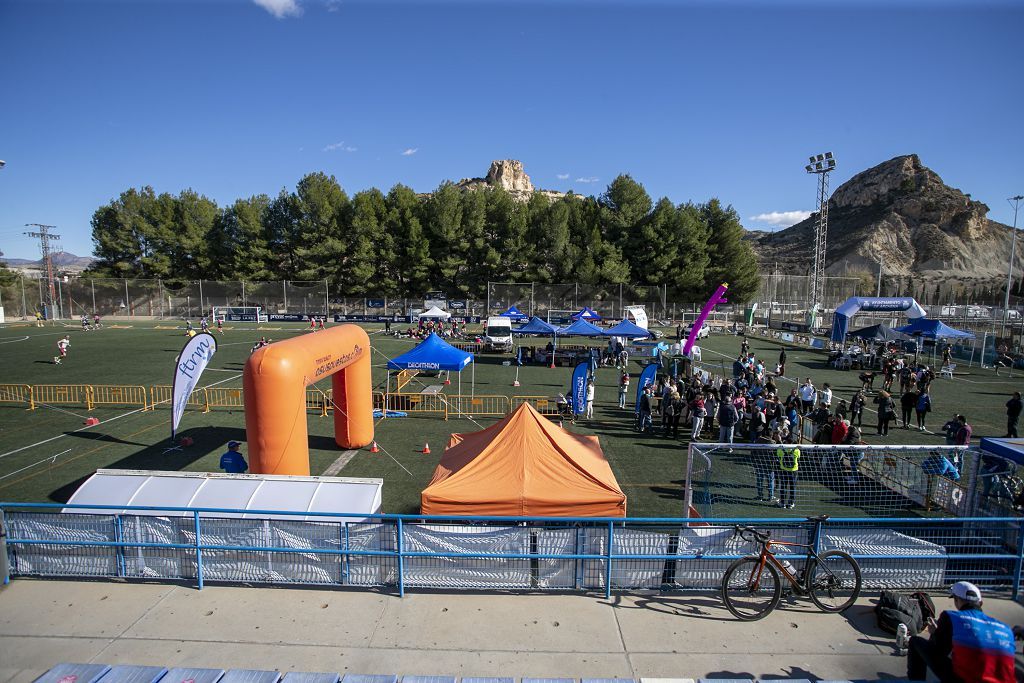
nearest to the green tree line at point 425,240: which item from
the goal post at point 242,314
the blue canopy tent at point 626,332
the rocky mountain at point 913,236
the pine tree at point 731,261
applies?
the pine tree at point 731,261

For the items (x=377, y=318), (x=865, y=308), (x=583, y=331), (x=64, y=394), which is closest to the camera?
(x=64, y=394)

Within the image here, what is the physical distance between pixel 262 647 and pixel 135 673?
1454 millimetres

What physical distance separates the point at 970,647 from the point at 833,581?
2245 mm

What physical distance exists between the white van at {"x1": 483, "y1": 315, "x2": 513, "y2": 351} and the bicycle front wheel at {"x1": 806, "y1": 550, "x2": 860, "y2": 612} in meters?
26.8

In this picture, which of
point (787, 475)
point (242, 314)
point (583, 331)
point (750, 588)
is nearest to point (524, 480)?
point (750, 588)

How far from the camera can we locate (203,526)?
22.0ft

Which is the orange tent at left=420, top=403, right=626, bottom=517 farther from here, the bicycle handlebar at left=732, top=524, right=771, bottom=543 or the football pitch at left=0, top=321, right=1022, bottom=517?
the football pitch at left=0, top=321, right=1022, bottom=517

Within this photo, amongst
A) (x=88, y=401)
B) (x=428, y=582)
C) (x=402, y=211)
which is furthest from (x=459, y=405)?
(x=402, y=211)

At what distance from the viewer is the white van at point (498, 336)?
32938 mm

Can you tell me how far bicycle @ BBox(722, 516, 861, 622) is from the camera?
616 cm

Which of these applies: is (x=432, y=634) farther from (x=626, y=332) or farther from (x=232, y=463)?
(x=626, y=332)

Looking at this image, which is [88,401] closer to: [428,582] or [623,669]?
[428,582]

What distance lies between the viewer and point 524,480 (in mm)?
7691

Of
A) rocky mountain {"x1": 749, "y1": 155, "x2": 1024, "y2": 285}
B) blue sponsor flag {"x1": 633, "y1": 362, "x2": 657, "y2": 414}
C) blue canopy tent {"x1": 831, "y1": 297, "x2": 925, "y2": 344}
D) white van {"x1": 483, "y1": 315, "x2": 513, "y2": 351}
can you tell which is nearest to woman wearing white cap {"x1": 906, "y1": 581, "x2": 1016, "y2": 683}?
blue sponsor flag {"x1": 633, "y1": 362, "x2": 657, "y2": 414}
